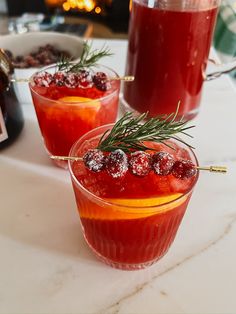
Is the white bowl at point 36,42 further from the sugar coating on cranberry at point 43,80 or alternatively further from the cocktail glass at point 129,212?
the cocktail glass at point 129,212

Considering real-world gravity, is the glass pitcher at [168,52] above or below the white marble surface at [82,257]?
above

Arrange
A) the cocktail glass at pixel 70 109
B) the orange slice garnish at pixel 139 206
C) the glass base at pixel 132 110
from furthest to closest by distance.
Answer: the glass base at pixel 132 110, the cocktail glass at pixel 70 109, the orange slice garnish at pixel 139 206

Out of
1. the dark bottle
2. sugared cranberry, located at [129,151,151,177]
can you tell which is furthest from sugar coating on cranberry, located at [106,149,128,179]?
the dark bottle

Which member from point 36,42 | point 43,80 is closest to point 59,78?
point 43,80

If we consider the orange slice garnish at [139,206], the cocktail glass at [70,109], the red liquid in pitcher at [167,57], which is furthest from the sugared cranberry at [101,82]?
the orange slice garnish at [139,206]

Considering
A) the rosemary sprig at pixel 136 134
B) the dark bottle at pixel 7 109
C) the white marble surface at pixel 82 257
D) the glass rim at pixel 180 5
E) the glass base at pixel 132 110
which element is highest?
the glass rim at pixel 180 5

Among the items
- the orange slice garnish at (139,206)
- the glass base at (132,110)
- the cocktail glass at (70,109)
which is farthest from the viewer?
the glass base at (132,110)

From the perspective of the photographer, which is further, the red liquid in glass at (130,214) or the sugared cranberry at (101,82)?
the sugared cranberry at (101,82)

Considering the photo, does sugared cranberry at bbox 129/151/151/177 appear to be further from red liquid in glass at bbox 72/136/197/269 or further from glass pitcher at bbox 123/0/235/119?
glass pitcher at bbox 123/0/235/119
